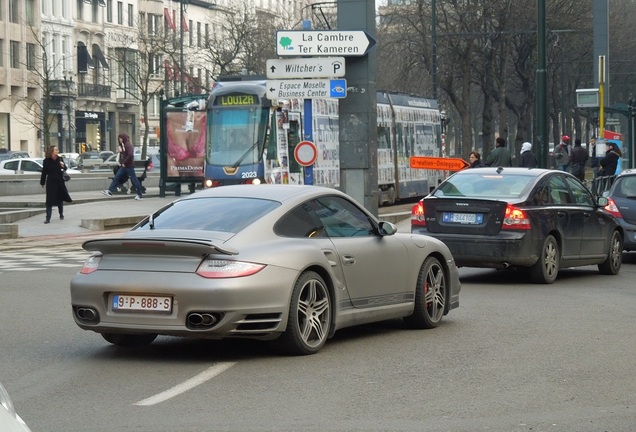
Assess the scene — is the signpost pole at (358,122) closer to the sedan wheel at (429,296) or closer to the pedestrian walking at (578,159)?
the pedestrian walking at (578,159)

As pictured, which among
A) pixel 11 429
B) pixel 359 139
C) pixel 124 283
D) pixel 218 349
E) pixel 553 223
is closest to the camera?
pixel 11 429

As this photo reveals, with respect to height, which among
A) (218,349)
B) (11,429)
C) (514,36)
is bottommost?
(218,349)

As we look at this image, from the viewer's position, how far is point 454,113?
286 feet

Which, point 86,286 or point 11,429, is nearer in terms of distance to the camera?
point 11,429

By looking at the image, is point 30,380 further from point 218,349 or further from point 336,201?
point 336,201

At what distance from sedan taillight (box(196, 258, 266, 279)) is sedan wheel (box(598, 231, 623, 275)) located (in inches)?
390

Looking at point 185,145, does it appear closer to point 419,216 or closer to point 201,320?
point 419,216

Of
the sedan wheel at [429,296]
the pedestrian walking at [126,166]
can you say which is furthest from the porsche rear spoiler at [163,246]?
the pedestrian walking at [126,166]

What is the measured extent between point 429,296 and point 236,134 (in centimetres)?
2352

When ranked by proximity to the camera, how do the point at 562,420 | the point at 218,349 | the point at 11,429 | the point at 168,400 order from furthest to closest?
the point at 218,349, the point at 168,400, the point at 562,420, the point at 11,429

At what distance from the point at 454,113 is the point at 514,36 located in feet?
96.8

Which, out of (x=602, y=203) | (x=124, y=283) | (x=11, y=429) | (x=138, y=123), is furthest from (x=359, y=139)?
(x=138, y=123)

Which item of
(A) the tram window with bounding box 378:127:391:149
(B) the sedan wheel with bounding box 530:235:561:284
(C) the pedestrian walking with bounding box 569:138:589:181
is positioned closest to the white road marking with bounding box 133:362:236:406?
(B) the sedan wheel with bounding box 530:235:561:284

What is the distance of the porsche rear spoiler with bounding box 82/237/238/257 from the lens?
9445mm
